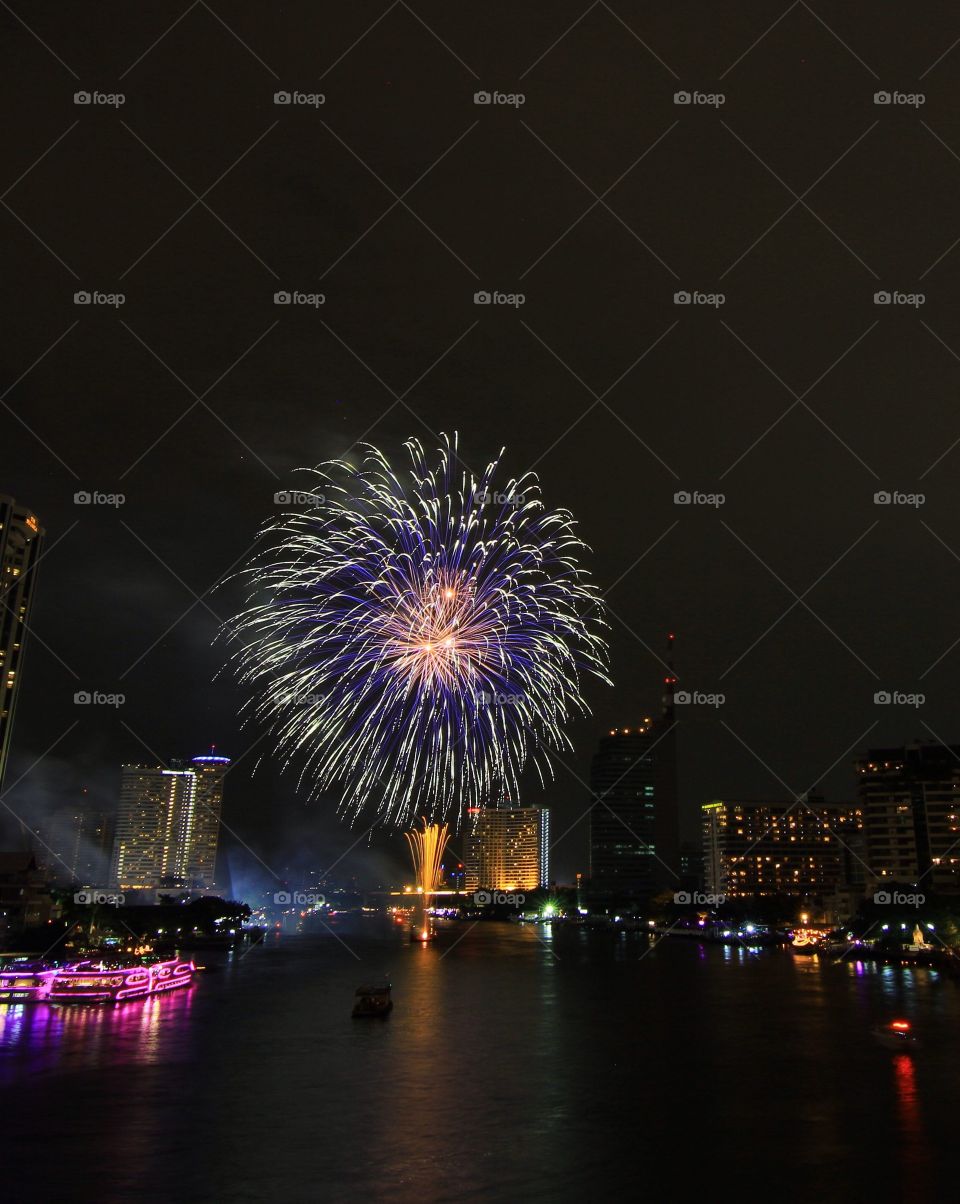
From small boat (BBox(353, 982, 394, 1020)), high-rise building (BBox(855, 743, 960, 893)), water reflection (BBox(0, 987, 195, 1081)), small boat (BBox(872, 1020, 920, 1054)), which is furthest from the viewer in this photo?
high-rise building (BBox(855, 743, 960, 893))

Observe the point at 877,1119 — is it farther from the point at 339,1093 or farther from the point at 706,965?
the point at 706,965

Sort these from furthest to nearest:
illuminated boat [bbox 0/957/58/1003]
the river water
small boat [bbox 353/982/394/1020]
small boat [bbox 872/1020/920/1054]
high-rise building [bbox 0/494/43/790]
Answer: high-rise building [bbox 0/494/43/790] → illuminated boat [bbox 0/957/58/1003] → small boat [bbox 353/982/394/1020] → small boat [bbox 872/1020/920/1054] → the river water

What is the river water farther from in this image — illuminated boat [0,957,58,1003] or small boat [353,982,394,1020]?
illuminated boat [0,957,58,1003]

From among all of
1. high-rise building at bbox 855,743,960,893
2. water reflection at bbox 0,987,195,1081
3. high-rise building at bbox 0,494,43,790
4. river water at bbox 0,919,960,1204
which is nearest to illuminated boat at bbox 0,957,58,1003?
water reflection at bbox 0,987,195,1081

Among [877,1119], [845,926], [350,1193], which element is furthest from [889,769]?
[350,1193]

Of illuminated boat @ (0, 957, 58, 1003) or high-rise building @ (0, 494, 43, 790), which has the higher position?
high-rise building @ (0, 494, 43, 790)
